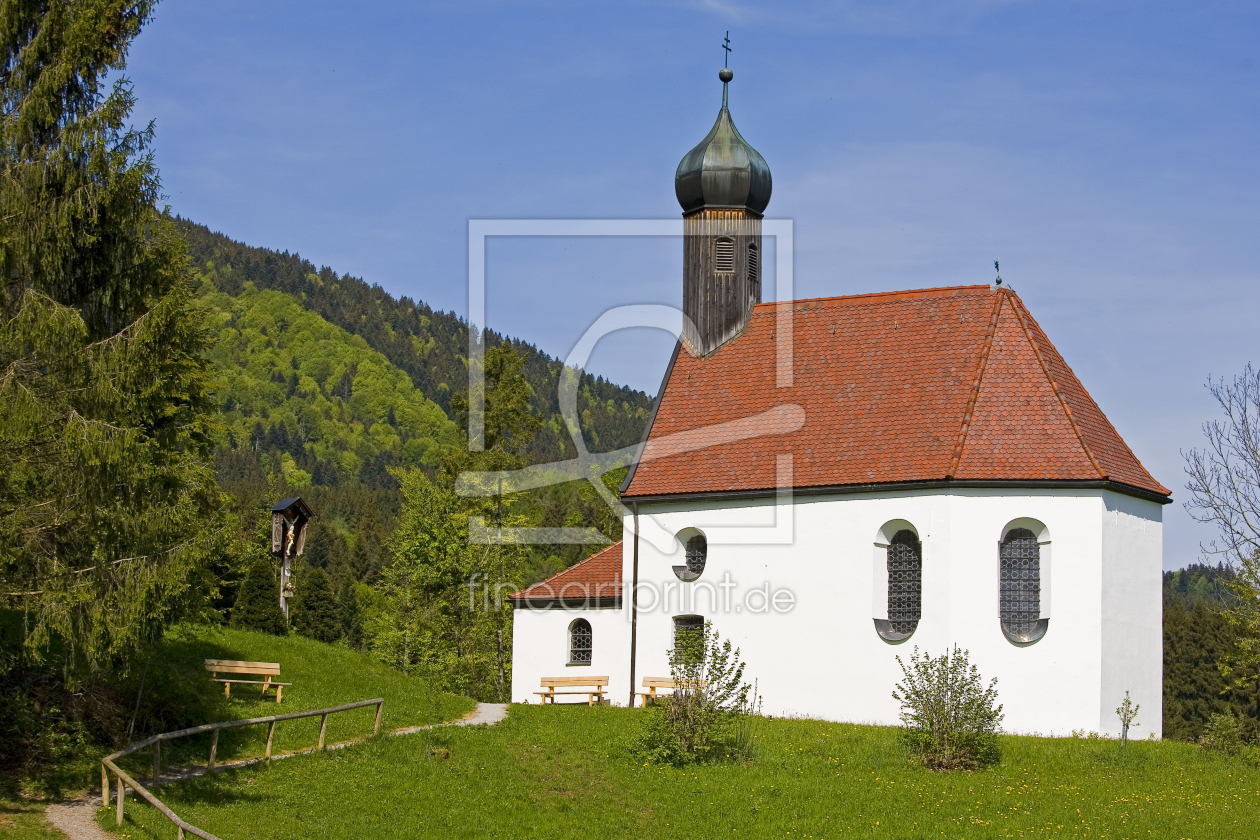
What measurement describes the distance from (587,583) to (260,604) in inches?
399

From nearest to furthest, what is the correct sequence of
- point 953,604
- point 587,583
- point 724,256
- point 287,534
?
1. point 953,604
2. point 587,583
3. point 724,256
4. point 287,534

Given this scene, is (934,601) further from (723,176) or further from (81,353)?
(81,353)

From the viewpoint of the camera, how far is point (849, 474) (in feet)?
78.8

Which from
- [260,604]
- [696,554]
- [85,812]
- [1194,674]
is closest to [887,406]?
[696,554]

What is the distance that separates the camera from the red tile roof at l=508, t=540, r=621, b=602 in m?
27.7

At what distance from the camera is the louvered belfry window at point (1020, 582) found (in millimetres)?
22500

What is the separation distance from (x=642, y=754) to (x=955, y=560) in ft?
23.6

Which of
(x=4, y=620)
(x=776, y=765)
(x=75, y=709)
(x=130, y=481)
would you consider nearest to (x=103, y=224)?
(x=130, y=481)

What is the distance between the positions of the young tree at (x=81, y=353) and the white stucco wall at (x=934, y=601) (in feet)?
38.9

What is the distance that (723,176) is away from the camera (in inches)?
1155

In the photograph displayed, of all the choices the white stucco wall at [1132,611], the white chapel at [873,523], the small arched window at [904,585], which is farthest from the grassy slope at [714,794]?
the small arched window at [904,585]

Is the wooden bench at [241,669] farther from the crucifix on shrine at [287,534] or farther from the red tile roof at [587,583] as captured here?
the crucifix on shrine at [287,534]

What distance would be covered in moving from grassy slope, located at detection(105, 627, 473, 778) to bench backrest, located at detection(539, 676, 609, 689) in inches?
82.9

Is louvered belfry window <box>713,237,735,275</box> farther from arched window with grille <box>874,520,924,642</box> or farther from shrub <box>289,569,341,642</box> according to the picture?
shrub <box>289,569,341,642</box>
